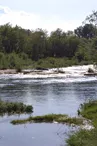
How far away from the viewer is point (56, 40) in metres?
121

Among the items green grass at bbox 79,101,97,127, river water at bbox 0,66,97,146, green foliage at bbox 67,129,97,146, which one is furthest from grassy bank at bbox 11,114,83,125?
green foliage at bbox 67,129,97,146

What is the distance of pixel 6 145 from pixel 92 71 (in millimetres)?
52043

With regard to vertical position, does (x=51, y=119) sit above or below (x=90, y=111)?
below

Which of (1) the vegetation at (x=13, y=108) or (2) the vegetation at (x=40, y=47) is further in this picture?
(2) the vegetation at (x=40, y=47)

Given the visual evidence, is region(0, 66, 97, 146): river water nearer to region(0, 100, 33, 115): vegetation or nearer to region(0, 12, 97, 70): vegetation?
region(0, 100, 33, 115): vegetation

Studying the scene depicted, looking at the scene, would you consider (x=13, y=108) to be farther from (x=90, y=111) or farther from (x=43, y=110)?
(x=90, y=111)

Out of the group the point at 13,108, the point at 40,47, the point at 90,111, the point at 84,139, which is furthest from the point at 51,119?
the point at 40,47

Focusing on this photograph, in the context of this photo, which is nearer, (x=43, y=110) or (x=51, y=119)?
(x=51, y=119)

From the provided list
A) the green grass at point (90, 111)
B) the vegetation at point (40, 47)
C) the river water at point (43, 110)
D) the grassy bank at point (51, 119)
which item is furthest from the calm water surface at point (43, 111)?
the vegetation at point (40, 47)

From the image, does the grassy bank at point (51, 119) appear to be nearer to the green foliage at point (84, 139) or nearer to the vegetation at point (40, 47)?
the green foliage at point (84, 139)

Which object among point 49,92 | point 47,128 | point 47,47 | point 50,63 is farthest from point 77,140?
point 47,47

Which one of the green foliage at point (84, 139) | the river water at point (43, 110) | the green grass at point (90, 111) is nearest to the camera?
the green foliage at point (84, 139)

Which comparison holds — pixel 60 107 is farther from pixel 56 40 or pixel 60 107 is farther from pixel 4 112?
pixel 56 40

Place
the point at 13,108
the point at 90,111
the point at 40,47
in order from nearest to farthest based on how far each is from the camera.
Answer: the point at 90,111
the point at 13,108
the point at 40,47
